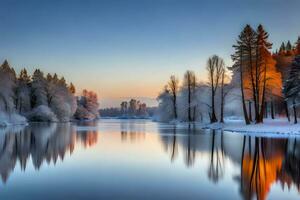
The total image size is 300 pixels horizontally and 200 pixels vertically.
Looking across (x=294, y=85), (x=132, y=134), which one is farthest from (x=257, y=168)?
(x=294, y=85)

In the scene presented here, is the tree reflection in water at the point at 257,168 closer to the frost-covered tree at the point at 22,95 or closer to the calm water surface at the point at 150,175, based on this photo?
the calm water surface at the point at 150,175

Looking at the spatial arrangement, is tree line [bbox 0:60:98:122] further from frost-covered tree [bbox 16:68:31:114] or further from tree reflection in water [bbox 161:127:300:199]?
tree reflection in water [bbox 161:127:300:199]

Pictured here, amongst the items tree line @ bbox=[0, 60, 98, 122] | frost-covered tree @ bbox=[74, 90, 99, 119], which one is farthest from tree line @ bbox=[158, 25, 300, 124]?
frost-covered tree @ bbox=[74, 90, 99, 119]

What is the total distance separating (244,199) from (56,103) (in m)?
86.0

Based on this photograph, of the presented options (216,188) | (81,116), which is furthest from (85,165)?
(81,116)

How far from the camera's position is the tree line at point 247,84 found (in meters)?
42.7

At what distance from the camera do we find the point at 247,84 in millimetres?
48719

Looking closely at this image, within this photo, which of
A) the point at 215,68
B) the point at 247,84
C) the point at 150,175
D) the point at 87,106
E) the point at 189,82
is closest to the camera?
the point at 150,175

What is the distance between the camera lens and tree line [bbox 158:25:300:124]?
4272cm

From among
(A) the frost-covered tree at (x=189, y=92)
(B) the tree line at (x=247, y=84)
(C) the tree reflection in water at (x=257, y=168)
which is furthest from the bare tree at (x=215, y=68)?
(C) the tree reflection in water at (x=257, y=168)

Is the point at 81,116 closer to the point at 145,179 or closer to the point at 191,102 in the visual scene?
the point at 191,102

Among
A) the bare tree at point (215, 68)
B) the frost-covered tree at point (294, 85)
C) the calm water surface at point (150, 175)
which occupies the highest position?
the bare tree at point (215, 68)

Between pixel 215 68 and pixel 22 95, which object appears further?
pixel 22 95

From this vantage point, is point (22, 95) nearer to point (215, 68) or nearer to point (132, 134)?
point (215, 68)
